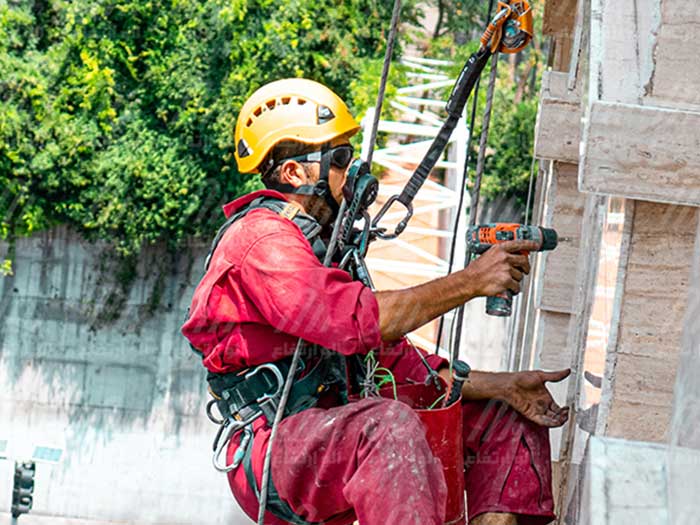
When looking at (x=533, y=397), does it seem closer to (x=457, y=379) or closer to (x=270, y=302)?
(x=457, y=379)

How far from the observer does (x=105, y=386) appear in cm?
1747

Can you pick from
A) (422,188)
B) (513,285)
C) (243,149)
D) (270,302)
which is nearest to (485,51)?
(243,149)

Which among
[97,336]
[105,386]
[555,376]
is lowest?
[105,386]

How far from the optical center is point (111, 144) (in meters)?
17.5

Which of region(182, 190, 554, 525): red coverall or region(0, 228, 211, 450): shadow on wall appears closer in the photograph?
region(182, 190, 554, 525): red coverall

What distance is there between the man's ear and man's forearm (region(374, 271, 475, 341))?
0.57 metres

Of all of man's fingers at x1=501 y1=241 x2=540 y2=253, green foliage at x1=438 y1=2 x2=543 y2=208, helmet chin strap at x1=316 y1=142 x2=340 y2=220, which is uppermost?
green foliage at x1=438 y1=2 x2=543 y2=208

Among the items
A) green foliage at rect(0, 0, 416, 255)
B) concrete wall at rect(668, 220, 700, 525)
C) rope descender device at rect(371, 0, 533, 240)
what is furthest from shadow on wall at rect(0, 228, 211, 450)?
concrete wall at rect(668, 220, 700, 525)

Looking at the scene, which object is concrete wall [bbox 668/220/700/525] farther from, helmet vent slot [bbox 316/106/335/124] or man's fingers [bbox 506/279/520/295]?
helmet vent slot [bbox 316/106/335/124]

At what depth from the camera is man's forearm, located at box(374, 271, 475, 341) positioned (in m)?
3.59

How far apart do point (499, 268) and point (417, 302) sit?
Result: 272 mm

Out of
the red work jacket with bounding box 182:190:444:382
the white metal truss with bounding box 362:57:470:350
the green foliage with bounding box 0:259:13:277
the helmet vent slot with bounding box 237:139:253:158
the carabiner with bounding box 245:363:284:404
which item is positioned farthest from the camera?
the green foliage with bounding box 0:259:13:277

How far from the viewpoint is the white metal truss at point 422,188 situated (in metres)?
15.4

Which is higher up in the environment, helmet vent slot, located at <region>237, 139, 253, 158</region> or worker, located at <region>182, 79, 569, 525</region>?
helmet vent slot, located at <region>237, 139, 253, 158</region>
